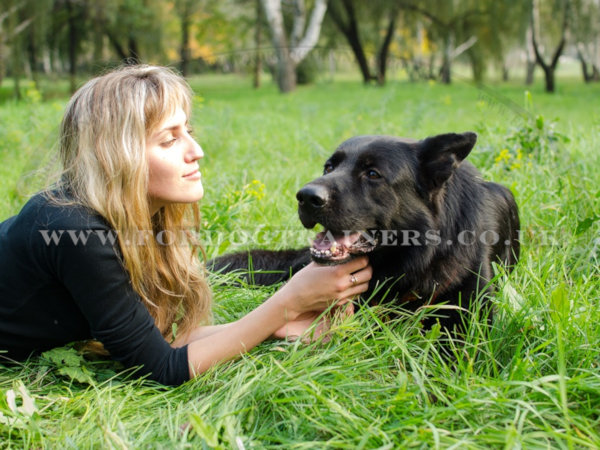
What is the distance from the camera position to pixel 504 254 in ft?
8.61

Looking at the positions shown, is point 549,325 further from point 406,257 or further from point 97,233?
point 97,233

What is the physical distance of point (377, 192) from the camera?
7.30 feet

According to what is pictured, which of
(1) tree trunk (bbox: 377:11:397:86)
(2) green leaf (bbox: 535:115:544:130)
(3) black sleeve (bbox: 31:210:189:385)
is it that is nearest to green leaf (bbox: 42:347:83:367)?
(3) black sleeve (bbox: 31:210:189:385)

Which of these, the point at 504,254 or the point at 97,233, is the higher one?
the point at 97,233

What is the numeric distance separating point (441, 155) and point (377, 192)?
0.30m

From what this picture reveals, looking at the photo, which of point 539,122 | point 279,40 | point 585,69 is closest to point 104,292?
point 539,122

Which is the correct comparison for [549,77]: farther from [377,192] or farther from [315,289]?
[315,289]

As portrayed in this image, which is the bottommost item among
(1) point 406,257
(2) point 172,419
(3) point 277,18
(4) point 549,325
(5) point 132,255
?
(2) point 172,419

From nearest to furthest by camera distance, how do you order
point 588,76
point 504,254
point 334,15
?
point 504,254, point 334,15, point 588,76

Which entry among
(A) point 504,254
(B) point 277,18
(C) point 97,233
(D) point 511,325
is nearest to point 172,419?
(C) point 97,233

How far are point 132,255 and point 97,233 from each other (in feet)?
0.49

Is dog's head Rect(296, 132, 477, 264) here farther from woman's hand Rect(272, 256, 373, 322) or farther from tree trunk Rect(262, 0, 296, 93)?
tree trunk Rect(262, 0, 296, 93)

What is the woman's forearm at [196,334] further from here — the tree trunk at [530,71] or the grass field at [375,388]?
the tree trunk at [530,71]

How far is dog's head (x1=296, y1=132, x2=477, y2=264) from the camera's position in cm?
211
